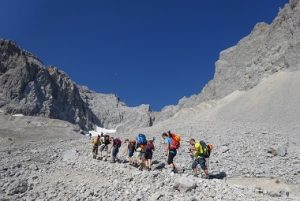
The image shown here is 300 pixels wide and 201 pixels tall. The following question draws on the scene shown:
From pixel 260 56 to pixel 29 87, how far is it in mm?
78160

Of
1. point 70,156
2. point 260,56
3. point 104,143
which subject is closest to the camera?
point 104,143

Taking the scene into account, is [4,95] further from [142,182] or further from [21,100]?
[142,182]

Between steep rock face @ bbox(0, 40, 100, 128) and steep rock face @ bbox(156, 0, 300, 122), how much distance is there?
5344cm

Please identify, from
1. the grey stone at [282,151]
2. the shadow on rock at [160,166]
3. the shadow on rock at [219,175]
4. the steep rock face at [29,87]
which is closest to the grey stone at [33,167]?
the shadow on rock at [160,166]

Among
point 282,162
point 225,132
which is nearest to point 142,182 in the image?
point 282,162

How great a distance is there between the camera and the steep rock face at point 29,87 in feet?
422

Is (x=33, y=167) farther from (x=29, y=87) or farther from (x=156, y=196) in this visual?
(x=29, y=87)

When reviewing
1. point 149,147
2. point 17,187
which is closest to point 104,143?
point 149,147

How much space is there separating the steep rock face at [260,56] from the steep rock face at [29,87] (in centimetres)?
5344

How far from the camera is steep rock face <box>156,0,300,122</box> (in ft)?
244

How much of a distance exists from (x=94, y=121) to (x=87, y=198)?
17758 centimetres

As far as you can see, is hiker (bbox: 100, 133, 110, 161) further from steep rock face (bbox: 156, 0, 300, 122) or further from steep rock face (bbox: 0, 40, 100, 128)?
steep rock face (bbox: 0, 40, 100, 128)

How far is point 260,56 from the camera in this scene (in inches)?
3270

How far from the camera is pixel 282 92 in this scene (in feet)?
199
